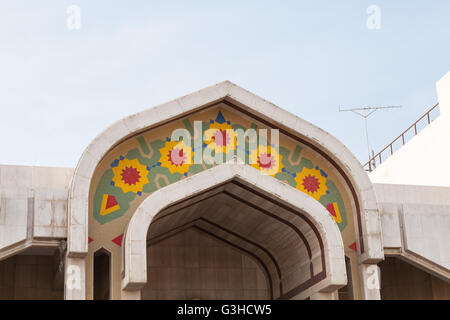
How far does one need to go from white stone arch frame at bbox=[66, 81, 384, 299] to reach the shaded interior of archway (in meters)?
1.22

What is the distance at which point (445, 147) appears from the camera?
23172 millimetres

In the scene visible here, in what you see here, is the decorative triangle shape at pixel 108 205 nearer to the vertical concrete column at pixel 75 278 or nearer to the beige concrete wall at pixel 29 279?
the vertical concrete column at pixel 75 278

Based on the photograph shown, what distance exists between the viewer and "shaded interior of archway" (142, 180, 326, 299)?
17703 millimetres

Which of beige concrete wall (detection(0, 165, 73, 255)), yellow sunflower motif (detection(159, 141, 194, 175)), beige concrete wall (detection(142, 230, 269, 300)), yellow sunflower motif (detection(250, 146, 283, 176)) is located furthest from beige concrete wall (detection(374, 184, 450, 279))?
beige concrete wall (detection(0, 165, 73, 255))

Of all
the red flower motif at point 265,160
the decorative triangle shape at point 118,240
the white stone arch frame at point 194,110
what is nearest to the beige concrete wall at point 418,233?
the white stone arch frame at point 194,110

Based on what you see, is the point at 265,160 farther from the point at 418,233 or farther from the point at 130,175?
the point at 418,233

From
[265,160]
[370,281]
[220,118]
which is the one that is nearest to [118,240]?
[220,118]

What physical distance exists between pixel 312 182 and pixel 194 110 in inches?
120

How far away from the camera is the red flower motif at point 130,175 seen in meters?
17.3

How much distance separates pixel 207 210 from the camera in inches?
759

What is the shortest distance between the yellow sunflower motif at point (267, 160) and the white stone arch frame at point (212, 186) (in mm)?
837

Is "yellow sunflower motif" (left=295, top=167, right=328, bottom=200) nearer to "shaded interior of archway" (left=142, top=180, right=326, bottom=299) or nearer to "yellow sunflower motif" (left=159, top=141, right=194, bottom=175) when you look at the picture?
"shaded interior of archway" (left=142, top=180, right=326, bottom=299)
